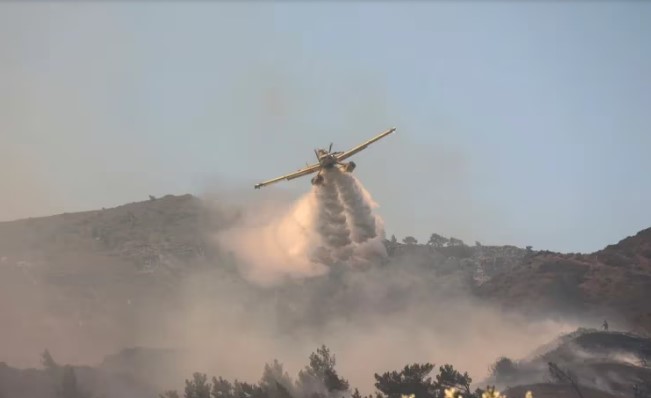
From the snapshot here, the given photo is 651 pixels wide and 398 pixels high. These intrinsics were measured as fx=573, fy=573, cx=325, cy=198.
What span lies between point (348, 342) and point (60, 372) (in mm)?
71888

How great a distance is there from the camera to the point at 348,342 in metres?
155

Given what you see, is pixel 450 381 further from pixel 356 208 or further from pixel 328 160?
pixel 328 160

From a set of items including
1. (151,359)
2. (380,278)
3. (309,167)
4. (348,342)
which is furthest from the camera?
(380,278)

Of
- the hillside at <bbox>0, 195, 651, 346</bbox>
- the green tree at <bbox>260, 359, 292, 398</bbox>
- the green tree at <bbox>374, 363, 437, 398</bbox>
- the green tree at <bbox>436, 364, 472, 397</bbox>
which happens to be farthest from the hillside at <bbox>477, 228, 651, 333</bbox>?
the green tree at <bbox>260, 359, 292, 398</bbox>

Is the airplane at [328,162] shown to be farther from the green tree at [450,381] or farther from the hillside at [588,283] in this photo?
the hillside at [588,283]

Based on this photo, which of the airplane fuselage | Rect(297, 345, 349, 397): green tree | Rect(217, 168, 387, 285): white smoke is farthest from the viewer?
Rect(297, 345, 349, 397): green tree

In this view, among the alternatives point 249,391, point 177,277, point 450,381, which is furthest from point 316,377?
point 177,277

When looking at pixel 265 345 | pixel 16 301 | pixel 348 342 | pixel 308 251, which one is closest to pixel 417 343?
pixel 348 342

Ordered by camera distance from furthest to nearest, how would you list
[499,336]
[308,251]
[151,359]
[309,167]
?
[499,336], [151,359], [308,251], [309,167]

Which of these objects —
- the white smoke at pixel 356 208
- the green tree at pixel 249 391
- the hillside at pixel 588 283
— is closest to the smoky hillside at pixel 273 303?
the hillside at pixel 588 283

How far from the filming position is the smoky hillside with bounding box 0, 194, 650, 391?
137000mm

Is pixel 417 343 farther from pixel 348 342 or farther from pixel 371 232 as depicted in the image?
pixel 371 232

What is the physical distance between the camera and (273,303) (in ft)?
578

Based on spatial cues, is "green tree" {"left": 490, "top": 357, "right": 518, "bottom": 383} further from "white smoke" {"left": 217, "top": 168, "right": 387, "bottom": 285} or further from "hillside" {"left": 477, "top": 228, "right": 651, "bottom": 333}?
"hillside" {"left": 477, "top": 228, "right": 651, "bottom": 333}
